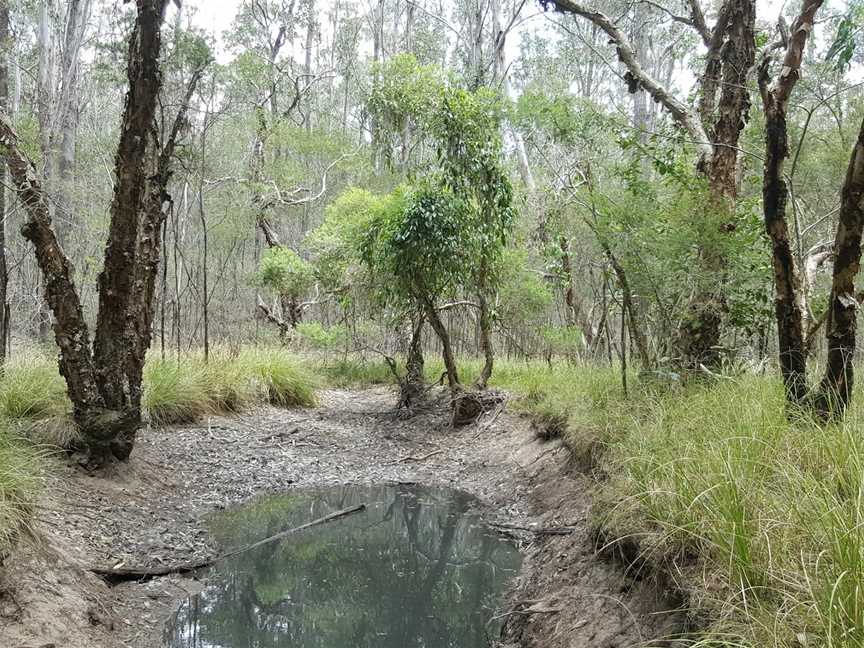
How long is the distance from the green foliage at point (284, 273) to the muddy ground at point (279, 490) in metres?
4.20

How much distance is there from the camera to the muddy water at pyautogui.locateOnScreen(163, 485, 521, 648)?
139 inches

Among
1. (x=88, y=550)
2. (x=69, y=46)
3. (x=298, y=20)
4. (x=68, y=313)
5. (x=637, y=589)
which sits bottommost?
(x=88, y=550)

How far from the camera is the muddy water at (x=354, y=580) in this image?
3.52 metres

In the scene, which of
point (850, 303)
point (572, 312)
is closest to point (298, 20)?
point (572, 312)

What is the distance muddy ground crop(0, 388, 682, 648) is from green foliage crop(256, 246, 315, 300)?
4.20 m

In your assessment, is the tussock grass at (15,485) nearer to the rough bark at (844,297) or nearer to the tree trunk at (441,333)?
the rough bark at (844,297)

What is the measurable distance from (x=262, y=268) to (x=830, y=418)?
11.3 metres

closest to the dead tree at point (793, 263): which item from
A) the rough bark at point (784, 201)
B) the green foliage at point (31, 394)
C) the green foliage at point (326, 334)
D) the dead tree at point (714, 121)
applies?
the rough bark at point (784, 201)

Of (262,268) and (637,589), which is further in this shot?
(262,268)

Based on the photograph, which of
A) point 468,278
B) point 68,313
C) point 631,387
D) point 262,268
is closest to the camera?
point 68,313

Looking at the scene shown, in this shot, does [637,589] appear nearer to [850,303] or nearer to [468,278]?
[850,303]

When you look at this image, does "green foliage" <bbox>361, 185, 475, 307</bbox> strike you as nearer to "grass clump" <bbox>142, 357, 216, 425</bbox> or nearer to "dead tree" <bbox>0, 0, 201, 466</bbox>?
"grass clump" <bbox>142, 357, 216, 425</bbox>

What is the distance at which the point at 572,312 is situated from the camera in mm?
11711

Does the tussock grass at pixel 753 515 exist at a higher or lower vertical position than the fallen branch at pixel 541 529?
higher
